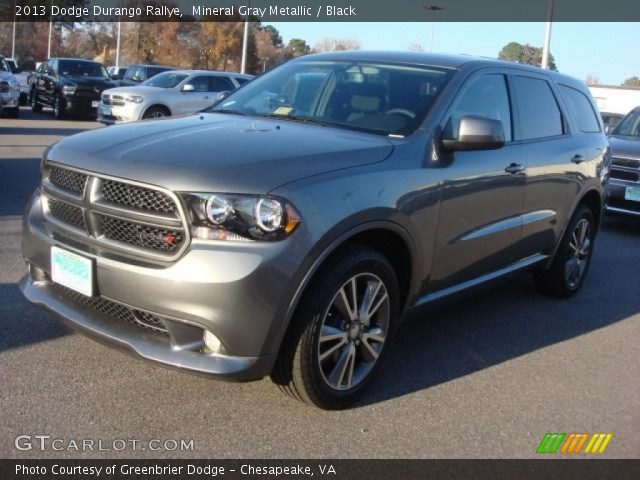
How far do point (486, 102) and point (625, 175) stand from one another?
18.7ft

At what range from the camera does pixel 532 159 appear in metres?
4.77

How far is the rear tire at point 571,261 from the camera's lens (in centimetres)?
567

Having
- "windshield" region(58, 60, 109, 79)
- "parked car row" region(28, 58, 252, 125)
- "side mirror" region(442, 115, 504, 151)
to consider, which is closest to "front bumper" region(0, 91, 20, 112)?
"parked car row" region(28, 58, 252, 125)

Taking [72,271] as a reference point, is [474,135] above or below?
above

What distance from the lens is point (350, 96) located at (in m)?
4.27

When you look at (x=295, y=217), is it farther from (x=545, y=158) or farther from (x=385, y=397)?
(x=545, y=158)

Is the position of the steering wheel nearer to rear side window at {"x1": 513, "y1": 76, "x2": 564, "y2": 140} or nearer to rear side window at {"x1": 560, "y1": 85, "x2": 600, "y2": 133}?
rear side window at {"x1": 513, "y1": 76, "x2": 564, "y2": 140}

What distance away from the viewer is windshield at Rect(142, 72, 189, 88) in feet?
55.9

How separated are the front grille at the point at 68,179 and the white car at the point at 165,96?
1228cm

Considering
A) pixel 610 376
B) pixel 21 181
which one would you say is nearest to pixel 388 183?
pixel 610 376

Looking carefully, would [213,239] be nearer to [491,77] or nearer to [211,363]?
[211,363]

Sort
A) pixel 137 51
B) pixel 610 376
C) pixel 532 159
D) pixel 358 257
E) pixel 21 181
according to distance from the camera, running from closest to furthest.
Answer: pixel 358 257 → pixel 610 376 → pixel 532 159 → pixel 21 181 → pixel 137 51

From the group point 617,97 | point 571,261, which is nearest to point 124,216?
point 571,261

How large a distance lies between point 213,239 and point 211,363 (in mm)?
533
